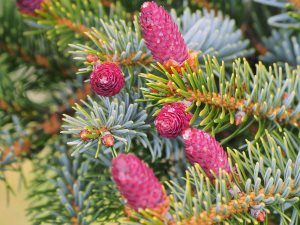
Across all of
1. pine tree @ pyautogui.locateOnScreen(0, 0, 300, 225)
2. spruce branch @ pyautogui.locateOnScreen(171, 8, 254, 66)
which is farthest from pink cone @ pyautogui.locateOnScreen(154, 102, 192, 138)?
spruce branch @ pyautogui.locateOnScreen(171, 8, 254, 66)

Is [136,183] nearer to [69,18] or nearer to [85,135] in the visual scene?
[85,135]

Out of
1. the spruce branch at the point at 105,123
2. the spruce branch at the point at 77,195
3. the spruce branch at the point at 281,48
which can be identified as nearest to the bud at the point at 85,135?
the spruce branch at the point at 105,123

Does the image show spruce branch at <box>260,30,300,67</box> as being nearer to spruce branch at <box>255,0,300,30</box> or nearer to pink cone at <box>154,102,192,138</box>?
spruce branch at <box>255,0,300,30</box>

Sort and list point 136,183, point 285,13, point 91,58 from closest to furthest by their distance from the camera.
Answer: point 136,183, point 91,58, point 285,13

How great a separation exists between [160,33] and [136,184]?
129mm

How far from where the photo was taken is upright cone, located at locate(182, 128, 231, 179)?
33 cm

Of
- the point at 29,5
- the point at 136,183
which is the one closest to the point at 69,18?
the point at 29,5

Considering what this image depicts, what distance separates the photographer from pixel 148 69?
42cm

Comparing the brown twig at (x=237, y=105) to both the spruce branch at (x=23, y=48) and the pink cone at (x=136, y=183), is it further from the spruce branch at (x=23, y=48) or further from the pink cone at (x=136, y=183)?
the spruce branch at (x=23, y=48)

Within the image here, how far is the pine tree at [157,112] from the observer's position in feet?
1.11

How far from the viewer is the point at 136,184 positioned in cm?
28

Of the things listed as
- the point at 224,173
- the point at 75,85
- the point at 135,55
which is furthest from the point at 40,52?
the point at 224,173

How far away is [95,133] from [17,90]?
0.22 m

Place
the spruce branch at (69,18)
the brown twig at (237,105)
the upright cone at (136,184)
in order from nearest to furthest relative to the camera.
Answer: the upright cone at (136,184) → the brown twig at (237,105) → the spruce branch at (69,18)
